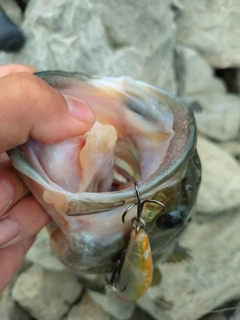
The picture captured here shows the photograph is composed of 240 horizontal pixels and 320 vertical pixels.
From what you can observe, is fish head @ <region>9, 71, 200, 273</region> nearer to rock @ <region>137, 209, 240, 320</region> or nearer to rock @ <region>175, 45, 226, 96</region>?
rock @ <region>137, 209, 240, 320</region>

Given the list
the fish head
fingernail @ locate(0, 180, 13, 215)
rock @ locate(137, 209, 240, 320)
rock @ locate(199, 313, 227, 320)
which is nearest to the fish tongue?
the fish head

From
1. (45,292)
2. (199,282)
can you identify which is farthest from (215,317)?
(45,292)

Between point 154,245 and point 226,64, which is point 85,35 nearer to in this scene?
point 226,64

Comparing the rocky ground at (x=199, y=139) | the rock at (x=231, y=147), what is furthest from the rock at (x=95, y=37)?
the rock at (x=231, y=147)

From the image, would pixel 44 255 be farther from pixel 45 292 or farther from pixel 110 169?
pixel 110 169

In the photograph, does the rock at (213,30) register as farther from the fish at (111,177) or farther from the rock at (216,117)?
the fish at (111,177)

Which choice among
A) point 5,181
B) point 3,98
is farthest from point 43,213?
point 3,98
